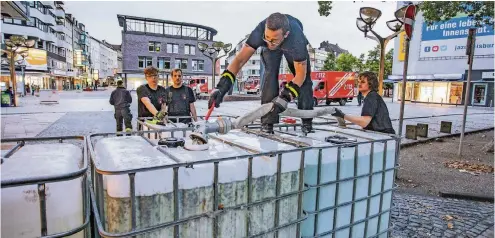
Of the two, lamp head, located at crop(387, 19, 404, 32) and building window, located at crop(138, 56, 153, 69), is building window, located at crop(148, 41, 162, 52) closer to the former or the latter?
building window, located at crop(138, 56, 153, 69)

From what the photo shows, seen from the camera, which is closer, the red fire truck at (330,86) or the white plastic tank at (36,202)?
the white plastic tank at (36,202)

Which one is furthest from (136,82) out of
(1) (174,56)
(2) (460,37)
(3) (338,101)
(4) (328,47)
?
(4) (328,47)

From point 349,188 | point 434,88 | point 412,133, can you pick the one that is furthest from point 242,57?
point 434,88

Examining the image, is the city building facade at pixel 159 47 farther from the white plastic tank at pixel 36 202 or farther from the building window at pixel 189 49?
the white plastic tank at pixel 36 202

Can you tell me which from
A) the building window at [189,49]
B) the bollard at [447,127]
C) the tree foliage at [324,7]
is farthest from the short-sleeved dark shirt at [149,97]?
the building window at [189,49]

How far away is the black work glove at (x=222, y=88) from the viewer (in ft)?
7.90

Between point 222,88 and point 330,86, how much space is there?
2612cm

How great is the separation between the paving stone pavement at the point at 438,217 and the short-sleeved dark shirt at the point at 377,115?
117cm

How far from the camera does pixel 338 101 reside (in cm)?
2884

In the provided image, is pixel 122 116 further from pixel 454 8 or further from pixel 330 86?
pixel 330 86

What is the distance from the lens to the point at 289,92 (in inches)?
94.6

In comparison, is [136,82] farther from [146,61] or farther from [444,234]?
[444,234]

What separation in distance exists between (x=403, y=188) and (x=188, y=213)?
5026 mm

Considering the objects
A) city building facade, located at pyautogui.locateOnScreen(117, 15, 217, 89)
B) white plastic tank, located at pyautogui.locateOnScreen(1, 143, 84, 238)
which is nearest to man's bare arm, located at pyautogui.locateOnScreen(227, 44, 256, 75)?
white plastic tank, located at pyautogui.locateOnScreen(1, 143, 84, 238)
